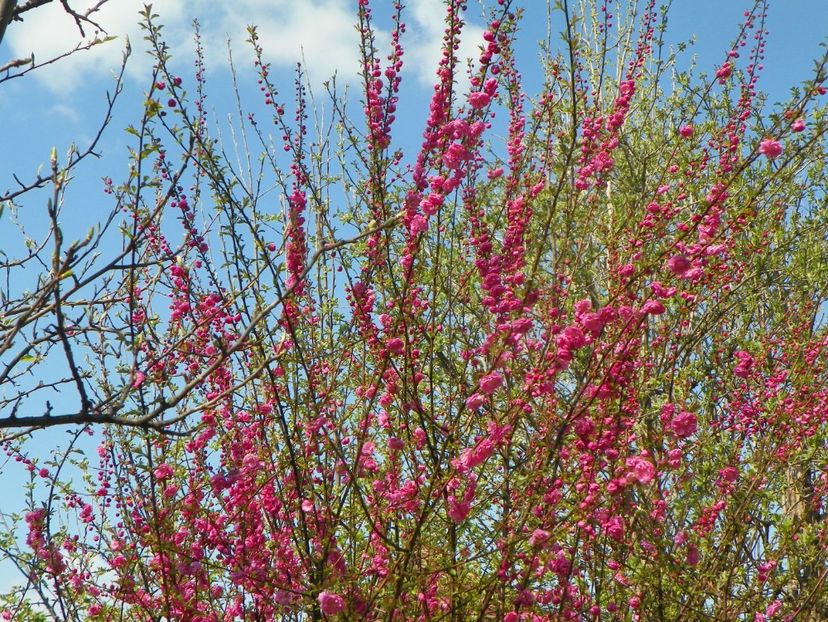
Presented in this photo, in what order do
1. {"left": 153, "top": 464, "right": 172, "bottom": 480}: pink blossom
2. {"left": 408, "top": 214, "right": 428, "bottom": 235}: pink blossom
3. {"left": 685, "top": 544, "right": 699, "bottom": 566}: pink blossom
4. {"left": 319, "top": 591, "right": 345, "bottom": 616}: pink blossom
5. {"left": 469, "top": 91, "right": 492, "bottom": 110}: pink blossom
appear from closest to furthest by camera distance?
{"left": 319, "top": 591, "right": 345, "bottom": 616}: pink blossom, {"left": 408, "top": 214, "right": 428, "bottom": 235}: pink blossom, {"left": 469, "top": 91, "right": 492, "bottom": 110}: pink blossom, {"left": 153, "top": 464, "right": 172, "bottom": 480}: pink blossom, {"left": 685, "top": 544, "right": 699, "bottom": 566}: pink blossom

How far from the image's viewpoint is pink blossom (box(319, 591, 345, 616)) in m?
3.25

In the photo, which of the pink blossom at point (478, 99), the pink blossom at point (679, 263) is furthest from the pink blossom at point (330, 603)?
the pink blossom at point (478, 99)

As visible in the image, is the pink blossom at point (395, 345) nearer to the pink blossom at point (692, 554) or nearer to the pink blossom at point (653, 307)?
the pink blossom at point (653, 307)

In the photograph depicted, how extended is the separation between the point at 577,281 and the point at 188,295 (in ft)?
14.4

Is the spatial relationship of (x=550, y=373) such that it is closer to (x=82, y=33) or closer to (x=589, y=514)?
(x=589, y=514)

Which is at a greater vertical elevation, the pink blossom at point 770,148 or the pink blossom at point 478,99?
the pink blossom at point 478,99

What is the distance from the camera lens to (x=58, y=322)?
238 cm

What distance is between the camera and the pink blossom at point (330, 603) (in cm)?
325

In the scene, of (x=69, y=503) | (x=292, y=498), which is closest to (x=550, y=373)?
(x=292, y=498)

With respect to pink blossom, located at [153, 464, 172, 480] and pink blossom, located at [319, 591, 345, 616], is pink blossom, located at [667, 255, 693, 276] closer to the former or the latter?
pink blossom, located at [319, 591, 345, 616]

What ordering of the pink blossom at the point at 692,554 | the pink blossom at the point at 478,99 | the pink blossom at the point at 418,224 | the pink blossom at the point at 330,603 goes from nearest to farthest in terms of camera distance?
the pink blossom at the point at 330,603
the pink blossom at the point at 418,224
the pink blossom at the point at 478,99
the pink blossom at the point at 692,554

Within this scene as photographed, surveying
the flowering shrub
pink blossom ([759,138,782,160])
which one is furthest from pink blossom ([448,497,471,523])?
pink blossom ([759,138,782,160])

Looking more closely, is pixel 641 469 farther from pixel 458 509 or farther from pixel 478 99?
pixel 478 99

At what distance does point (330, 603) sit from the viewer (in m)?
3.27
